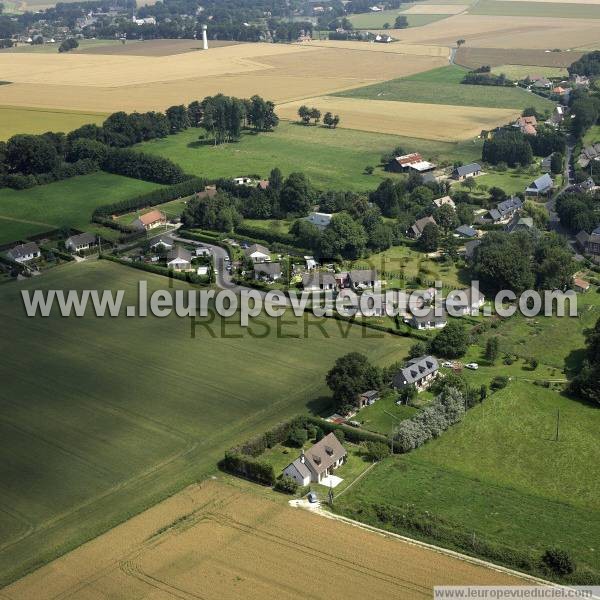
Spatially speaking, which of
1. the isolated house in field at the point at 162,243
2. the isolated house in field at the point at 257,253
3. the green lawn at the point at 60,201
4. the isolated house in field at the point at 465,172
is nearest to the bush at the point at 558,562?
the isolated house in field at the point at 257,253

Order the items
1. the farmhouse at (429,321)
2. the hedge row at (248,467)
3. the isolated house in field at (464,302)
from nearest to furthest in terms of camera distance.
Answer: the hedge row at (248,467)
the farmhouse at (429,321)
the isolated house in field at (464,302)

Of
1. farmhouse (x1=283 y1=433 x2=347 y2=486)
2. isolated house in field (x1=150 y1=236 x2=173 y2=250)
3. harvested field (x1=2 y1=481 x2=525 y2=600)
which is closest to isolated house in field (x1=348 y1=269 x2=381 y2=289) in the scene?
isolated house in field (x1=150 y1=236 x2=173 y2=250)

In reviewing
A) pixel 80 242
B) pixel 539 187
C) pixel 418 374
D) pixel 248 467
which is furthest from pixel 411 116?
pixel 248 467

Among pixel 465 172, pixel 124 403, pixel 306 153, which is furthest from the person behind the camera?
pixel 306 153

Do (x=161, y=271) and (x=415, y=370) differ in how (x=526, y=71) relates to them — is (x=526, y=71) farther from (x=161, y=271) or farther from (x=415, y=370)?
(x=415, y=370)

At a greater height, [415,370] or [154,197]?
[154,197]

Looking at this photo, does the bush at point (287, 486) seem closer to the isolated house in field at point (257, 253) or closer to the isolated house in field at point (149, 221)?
the isolated house in field at point (257, 253)

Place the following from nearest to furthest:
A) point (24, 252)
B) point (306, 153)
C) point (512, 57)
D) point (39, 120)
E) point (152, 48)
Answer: point (24, 252), point (306, 153), point (39, 120), point (512, 57), point (152, 48)
